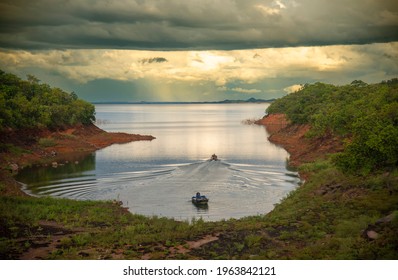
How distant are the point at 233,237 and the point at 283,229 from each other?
13.7 feet

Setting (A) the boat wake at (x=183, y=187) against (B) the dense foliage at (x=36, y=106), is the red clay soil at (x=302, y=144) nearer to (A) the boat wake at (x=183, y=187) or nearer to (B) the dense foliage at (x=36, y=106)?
(A) the boat wake at (x=183, y=187)

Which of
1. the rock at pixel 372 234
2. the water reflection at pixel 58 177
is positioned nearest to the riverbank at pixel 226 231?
the rock at pixel 372 234

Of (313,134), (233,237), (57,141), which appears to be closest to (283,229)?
(233,237)

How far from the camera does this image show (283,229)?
3338 cm

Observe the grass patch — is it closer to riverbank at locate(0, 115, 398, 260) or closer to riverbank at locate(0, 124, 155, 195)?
riverbank at locate(0, 124, 155, 195)

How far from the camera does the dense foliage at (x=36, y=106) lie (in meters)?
95.2

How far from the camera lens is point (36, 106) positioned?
344ft

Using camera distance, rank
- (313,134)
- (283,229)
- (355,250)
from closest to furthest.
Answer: (355,250) → (283,229) → (313,134)

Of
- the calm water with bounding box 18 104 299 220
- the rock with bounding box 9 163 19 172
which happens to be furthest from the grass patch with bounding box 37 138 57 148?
the rock with bounding box 9 163 19 172

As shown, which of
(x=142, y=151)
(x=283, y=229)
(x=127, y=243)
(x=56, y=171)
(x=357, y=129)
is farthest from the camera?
(x=142, y=151)

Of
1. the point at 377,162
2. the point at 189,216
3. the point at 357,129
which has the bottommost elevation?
the point at 189,216

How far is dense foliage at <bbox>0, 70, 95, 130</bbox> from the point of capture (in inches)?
3748

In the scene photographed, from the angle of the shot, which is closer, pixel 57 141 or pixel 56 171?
pixel 56 171
